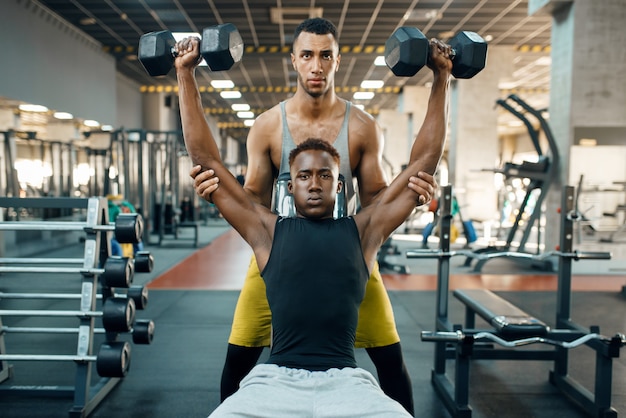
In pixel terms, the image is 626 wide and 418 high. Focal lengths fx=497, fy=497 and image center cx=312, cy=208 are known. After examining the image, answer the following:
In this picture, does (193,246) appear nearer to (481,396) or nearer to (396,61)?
(481,396)

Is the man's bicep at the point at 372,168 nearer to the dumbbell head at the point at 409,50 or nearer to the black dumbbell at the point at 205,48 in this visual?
the dumbbell head at the point at 409,50

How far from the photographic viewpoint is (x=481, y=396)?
6.95 ft

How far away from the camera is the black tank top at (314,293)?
110 cm

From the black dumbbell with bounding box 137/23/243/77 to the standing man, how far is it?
0.24 meters

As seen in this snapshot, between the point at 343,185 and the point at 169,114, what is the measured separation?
11000 mm

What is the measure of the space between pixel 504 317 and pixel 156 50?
1557 mm

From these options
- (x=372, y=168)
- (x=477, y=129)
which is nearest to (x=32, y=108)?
(x=372, y=168)

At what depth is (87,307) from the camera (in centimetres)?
190

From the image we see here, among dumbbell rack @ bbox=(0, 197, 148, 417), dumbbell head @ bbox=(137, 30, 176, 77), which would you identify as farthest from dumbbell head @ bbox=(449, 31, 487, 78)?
dumbbell rack @ bbox=(0, 197, 148, 417)

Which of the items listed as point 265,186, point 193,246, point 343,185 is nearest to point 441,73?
point 343,185

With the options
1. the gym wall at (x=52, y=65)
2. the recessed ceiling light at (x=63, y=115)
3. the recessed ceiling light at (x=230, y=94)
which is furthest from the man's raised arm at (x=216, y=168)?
the recessed ceiling light at (x=230, y=94)

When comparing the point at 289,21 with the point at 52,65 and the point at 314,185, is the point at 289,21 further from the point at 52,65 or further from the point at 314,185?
the point at 314,185

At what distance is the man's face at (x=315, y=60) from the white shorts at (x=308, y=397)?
0.76 m

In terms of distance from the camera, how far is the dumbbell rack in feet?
6.14
